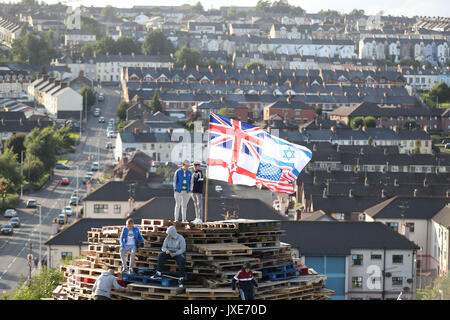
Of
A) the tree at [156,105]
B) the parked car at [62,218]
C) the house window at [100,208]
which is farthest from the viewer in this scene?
the tree at [156,105]

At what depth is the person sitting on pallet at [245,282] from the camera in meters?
10.5

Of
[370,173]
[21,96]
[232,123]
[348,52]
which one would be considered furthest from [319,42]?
[232,123]

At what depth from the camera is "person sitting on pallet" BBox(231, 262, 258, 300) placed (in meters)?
10.5

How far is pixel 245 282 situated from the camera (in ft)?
34.5

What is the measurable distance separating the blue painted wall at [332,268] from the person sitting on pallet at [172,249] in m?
14.3

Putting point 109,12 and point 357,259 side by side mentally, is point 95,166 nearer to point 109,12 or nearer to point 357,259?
point 357,259

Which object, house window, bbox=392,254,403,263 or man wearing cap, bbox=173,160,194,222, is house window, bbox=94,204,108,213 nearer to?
house window, bbox=392,254,403,263

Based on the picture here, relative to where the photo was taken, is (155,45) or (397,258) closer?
(397,258)

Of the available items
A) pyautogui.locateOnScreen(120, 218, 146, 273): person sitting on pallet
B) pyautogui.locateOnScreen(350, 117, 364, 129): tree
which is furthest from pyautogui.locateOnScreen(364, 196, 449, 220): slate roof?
pyautogui.locateOnScreen(350, 117, 364, 129): tree

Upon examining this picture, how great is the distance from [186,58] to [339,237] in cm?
6662

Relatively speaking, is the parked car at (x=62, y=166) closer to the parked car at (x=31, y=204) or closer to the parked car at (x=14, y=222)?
the parked car at (x=31, y=204)

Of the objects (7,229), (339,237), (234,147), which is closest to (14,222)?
(7,229)

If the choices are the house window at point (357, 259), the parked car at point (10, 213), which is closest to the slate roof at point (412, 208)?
the house window at point (357, 259)

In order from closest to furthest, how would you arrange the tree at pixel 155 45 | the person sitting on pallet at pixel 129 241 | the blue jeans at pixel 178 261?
the blue jeans at pixel 178 261 < the person sitting on pallet at pixel 129 241 < the tree at pixel 155 45
